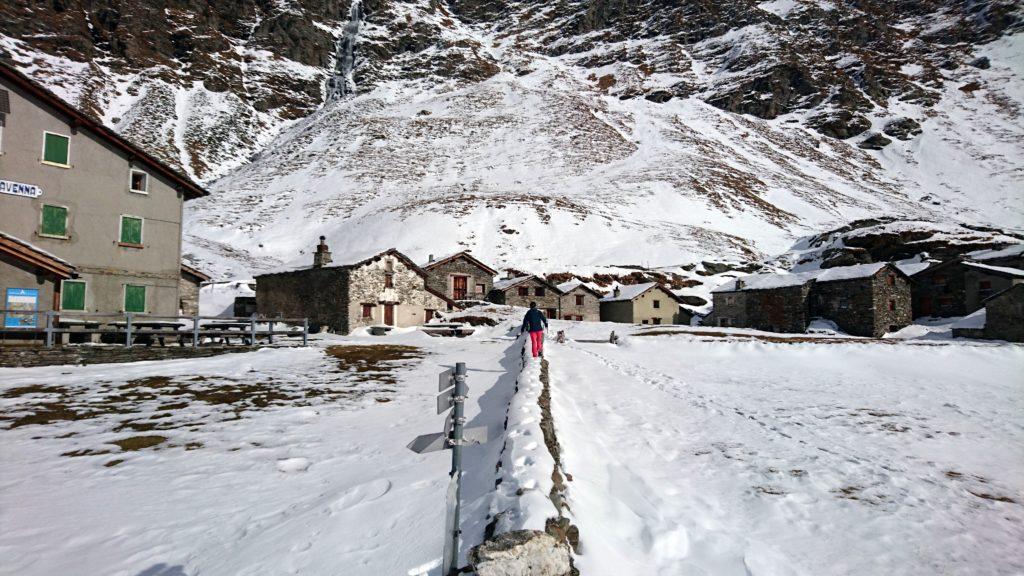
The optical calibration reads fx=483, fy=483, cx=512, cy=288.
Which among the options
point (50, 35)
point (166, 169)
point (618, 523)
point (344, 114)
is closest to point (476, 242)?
point (166, 169)

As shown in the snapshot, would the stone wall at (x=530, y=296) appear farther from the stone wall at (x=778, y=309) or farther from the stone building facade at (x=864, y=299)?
the stone building facade at (x=864, y=299)

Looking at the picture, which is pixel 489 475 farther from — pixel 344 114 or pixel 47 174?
pixel 344 114

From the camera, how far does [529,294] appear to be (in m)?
50.2

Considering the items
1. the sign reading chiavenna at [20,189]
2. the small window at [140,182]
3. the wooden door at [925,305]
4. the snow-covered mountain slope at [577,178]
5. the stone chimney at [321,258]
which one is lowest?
the wooden door at [925,305]

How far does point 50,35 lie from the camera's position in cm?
12950

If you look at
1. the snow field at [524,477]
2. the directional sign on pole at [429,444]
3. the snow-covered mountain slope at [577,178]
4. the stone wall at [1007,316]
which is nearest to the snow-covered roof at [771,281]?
the stone wall at [1007,316]

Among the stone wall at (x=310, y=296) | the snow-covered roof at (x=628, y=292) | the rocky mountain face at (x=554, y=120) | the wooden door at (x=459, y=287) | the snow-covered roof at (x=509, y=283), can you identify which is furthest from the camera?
the rocky mountain face at (x=554, y=120)

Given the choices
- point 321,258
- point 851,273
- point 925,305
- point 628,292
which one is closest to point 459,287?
point 321,258

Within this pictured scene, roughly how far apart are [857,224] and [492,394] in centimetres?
7761

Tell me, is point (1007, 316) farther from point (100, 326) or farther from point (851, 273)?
point (100, 326)

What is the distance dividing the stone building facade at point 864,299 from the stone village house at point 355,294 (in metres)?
33.0

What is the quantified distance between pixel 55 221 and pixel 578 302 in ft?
138

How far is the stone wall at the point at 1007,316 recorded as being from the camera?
1199 inches

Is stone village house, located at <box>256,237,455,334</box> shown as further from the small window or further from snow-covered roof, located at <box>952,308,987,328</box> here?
snow-covered roof, located at <box>952,308,987,328</box>
